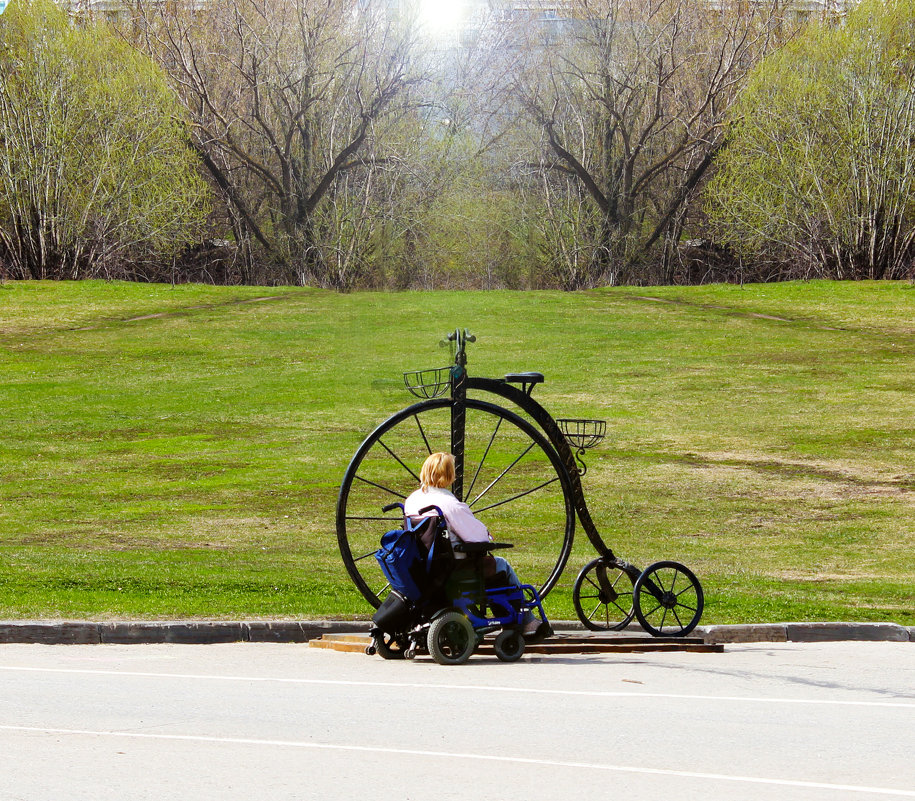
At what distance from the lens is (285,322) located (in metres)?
44.8

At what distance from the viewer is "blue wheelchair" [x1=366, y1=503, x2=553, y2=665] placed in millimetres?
9742

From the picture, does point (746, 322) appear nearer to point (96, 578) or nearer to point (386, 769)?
point (96, 578)

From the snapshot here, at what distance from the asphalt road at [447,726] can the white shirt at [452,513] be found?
96cm

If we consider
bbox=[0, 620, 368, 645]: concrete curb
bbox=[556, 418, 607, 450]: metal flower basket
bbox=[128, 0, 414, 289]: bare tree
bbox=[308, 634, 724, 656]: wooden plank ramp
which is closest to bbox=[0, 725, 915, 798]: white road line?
Answer: bbox=[556, 418, 607, 450]: metal flower basket

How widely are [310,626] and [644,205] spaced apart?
1820 inches

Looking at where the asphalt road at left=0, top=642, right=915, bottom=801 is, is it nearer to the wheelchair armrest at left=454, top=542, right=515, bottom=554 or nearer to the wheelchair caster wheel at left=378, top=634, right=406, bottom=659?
the wheelchair caster wheel at left=378, top=634, right=406, bottom=659

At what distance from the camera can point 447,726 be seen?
24.3ft

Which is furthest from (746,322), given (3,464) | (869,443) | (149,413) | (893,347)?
(3,464)

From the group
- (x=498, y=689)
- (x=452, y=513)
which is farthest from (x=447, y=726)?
(x=452, y=513)

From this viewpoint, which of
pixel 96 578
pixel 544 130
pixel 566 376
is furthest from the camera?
pixel 544 130

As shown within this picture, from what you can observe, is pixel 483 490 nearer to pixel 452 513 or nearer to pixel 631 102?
pixel 452 513

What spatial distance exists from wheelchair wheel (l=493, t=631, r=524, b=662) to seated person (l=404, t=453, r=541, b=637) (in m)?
0.10

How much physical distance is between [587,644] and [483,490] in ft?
15.9

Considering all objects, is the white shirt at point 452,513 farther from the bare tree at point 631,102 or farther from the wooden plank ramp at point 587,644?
the bare tree at point 631,102
